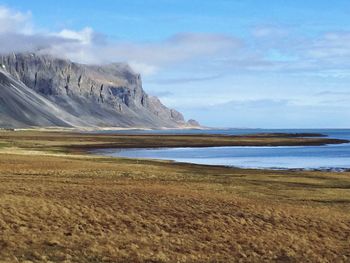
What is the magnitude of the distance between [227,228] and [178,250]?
4253 mm

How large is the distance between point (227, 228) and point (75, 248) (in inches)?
294

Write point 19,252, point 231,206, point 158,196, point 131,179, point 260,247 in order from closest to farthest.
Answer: point 19,252 → point 260,247 → point 231,206 → point 158,196 → point 131,179

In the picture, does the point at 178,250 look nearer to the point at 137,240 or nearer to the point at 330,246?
the point at 137,240

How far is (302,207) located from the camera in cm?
2967

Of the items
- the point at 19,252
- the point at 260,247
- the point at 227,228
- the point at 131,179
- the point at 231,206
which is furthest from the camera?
the point at 131,179

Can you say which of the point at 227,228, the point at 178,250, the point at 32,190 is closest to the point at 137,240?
the point at 178,250

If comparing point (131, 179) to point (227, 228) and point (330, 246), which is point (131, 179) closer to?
point (227, 228)

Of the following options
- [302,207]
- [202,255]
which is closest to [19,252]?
[202,255]

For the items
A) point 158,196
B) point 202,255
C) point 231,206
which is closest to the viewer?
point 202,255

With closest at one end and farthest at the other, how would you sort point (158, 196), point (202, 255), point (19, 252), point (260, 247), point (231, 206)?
1. point (19, 252)
2. point (202, 255)
3. point (260, 247)
4. point (231, 206)
5. point (158, 196)

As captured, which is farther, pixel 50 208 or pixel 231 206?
pixel 231 206

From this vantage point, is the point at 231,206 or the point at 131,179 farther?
the point at 131,179

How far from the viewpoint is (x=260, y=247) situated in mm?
21031

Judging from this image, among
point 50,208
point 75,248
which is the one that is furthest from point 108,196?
point 75,248
